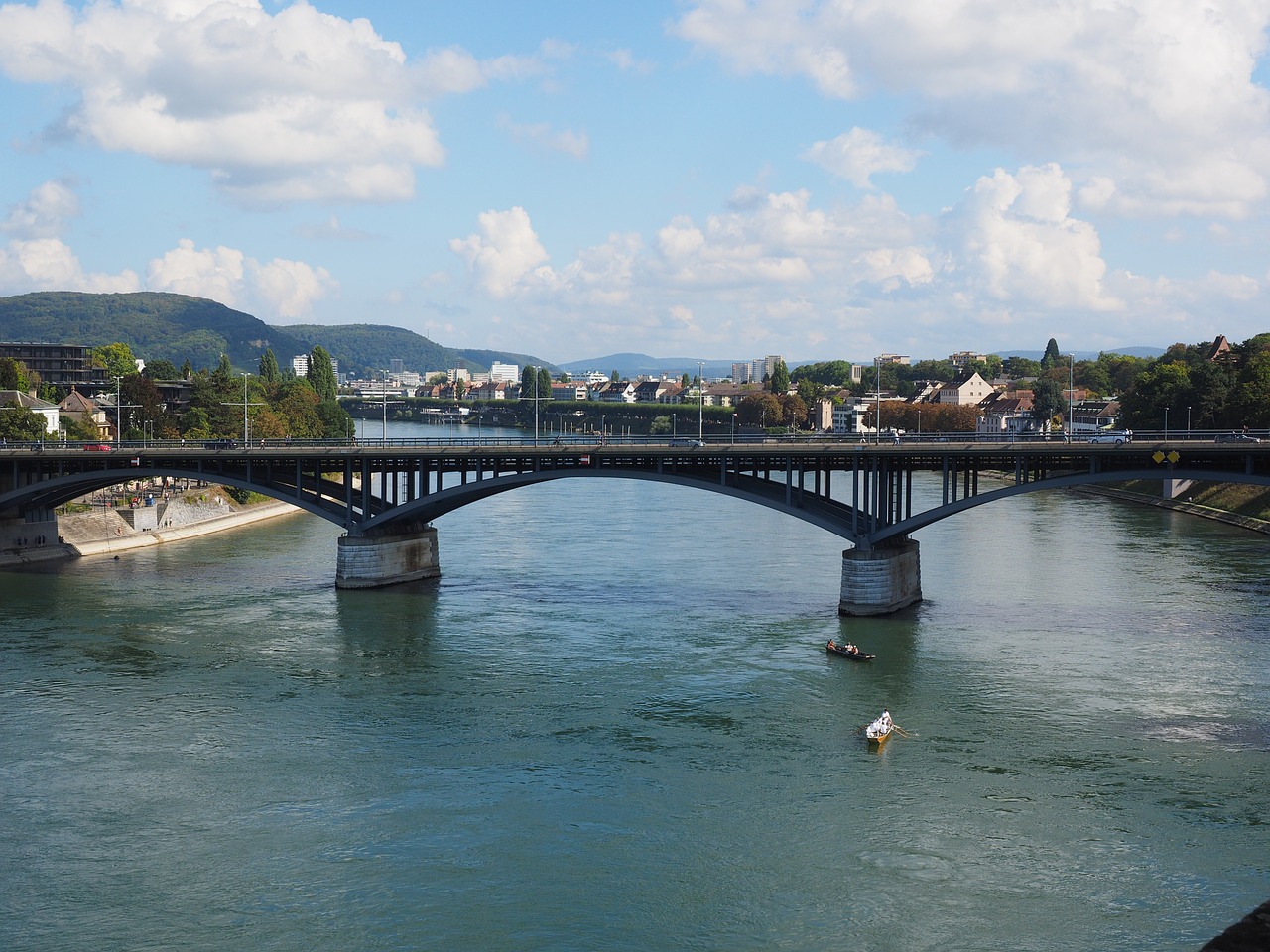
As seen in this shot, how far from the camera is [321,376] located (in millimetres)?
191875

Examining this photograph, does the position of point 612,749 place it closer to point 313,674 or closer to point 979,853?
point 979,853

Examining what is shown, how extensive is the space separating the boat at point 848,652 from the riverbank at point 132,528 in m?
51.1

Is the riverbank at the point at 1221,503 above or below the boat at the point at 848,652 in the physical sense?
above

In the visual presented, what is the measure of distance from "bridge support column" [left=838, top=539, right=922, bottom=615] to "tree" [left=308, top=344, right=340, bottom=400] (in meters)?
140

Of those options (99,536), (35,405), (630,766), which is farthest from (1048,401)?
(630,766)

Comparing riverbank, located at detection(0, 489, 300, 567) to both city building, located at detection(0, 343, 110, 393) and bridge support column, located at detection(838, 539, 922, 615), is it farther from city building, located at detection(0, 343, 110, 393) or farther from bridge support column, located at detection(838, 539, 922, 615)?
city building, located at detection(0, 343, 110, 393)

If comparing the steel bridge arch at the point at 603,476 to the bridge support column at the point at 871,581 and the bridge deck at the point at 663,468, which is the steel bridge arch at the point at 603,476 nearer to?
the bridge deck at the point at 663,468

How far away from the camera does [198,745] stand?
41.1 m

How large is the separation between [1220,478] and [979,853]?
31.5 meters

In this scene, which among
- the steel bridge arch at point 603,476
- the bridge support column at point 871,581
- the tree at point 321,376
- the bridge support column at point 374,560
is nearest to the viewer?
the steel bridge arch at point 603,476

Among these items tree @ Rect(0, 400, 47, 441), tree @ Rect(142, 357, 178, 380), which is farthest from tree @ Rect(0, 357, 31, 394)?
tree @ Rect(0, 400, 47, 441)

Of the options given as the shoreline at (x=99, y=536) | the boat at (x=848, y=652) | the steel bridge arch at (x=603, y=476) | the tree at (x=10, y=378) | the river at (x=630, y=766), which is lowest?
the river at (x=630, y=766)

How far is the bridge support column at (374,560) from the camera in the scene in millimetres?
68812

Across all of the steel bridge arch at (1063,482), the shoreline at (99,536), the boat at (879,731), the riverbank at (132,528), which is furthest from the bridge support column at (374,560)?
the boat at (879,731)
